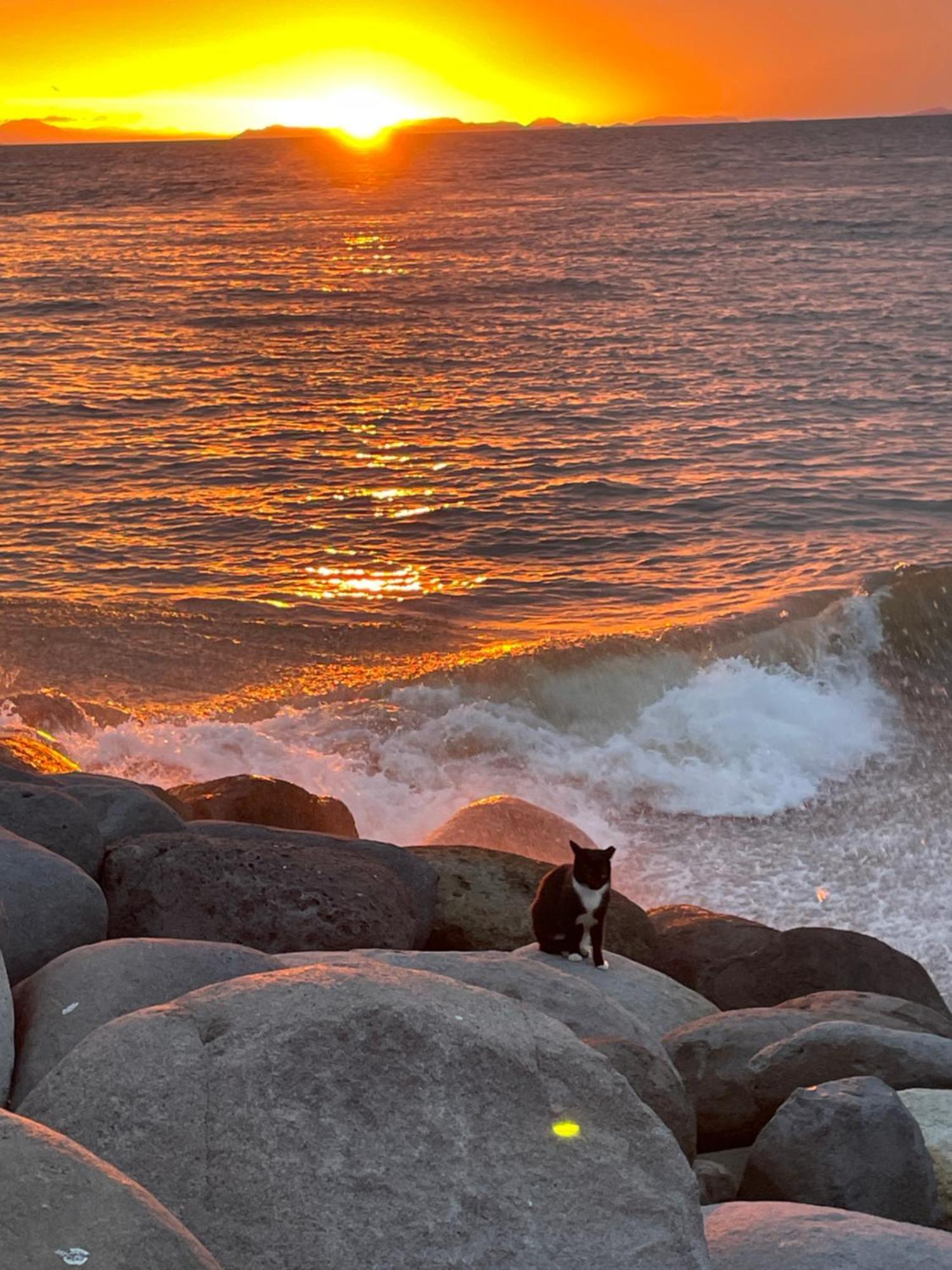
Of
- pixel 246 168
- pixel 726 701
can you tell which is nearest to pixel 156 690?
pixel 726 701

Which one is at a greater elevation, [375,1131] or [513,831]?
[375,1131]

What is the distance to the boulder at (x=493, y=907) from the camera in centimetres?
877

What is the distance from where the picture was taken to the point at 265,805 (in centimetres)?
1043

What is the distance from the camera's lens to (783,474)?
79.1ft

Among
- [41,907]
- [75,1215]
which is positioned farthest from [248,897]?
[75,1215]

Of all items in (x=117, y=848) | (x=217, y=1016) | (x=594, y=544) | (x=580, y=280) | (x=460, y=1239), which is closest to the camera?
(x=460, y=1239)

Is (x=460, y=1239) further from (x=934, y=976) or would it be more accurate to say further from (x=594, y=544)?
(x=594, y=544)

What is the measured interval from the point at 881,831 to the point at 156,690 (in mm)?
7941

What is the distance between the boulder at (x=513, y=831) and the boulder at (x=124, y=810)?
8.86 ft

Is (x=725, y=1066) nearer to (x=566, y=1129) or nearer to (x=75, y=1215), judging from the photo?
(x=566, y=1129)

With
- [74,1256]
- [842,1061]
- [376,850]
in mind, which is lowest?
[842,1061]

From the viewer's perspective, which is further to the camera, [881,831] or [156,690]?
[156,690]

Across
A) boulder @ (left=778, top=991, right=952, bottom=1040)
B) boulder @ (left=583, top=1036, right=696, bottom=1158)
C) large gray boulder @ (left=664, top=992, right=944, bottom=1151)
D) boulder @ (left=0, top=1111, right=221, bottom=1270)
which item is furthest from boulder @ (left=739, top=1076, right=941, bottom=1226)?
boulder @ (left=0, top=1111, right=221, bottom=1270)

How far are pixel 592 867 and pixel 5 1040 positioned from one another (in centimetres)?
332
